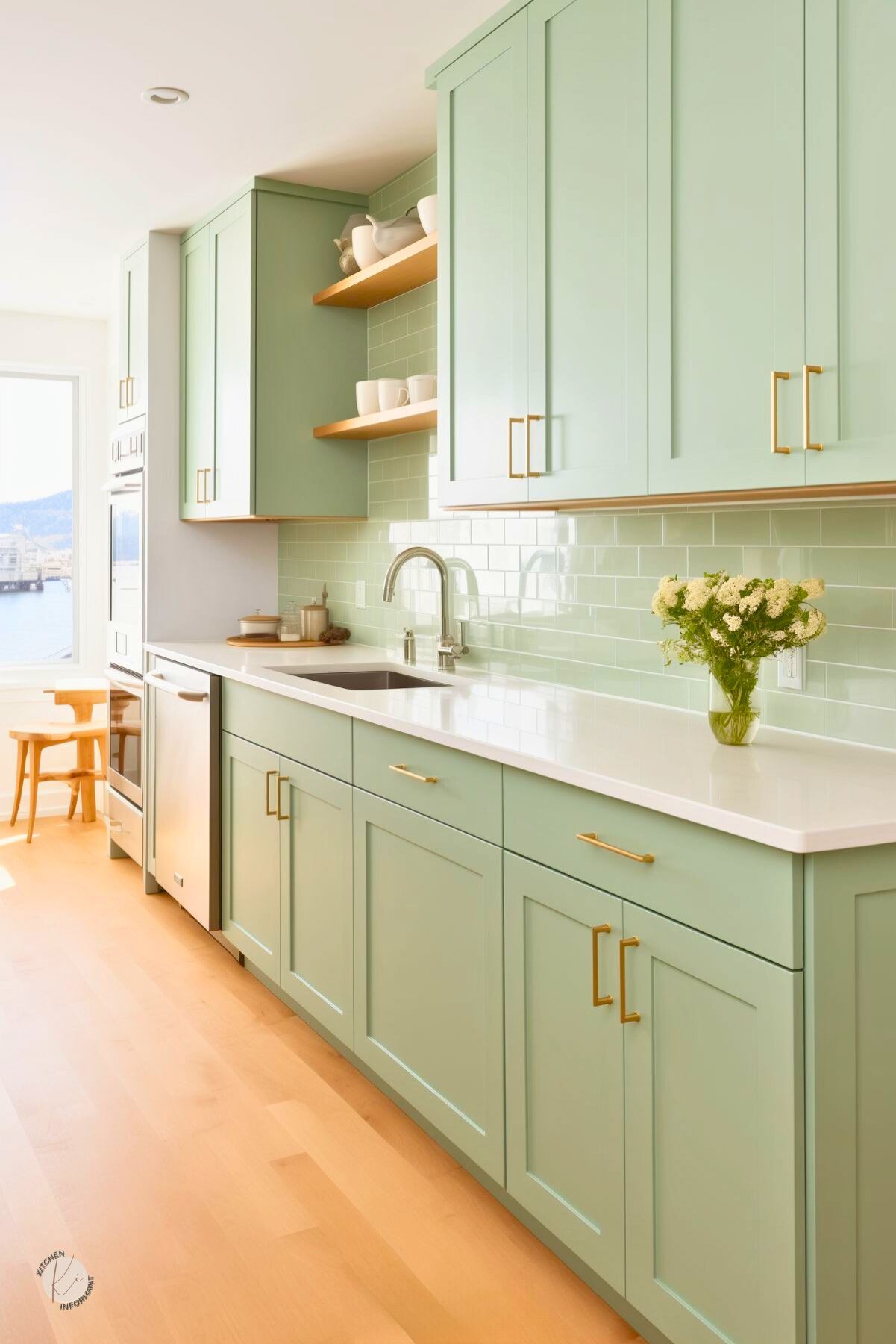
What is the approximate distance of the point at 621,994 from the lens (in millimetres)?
1761

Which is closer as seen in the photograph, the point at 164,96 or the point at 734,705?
the point at 734,705

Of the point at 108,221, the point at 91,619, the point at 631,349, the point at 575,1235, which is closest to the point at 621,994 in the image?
the point at 575,1235

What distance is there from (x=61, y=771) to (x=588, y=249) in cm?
451

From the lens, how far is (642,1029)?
1729 mm

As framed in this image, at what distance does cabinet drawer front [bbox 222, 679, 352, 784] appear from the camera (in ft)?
9.12

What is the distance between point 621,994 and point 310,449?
276 centimetres

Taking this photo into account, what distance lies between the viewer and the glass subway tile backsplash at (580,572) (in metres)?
2.11

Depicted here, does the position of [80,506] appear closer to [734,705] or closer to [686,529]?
[686,529]

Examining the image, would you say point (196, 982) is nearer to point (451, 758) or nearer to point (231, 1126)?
point (231, 1126)

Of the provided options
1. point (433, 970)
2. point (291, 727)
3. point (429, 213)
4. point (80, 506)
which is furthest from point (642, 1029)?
point (80, 506)

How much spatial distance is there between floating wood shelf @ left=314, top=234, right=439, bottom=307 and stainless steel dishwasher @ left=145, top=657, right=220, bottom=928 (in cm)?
134

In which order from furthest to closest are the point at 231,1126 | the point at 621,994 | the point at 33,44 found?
the point at 33,44
the point at 231,1126
the point at 621,994

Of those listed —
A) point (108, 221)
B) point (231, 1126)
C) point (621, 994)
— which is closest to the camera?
point (621, 994)

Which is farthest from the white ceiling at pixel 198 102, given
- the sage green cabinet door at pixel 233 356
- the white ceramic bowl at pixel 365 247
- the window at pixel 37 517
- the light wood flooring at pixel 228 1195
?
the light wood flooring at pixel 228 1195
